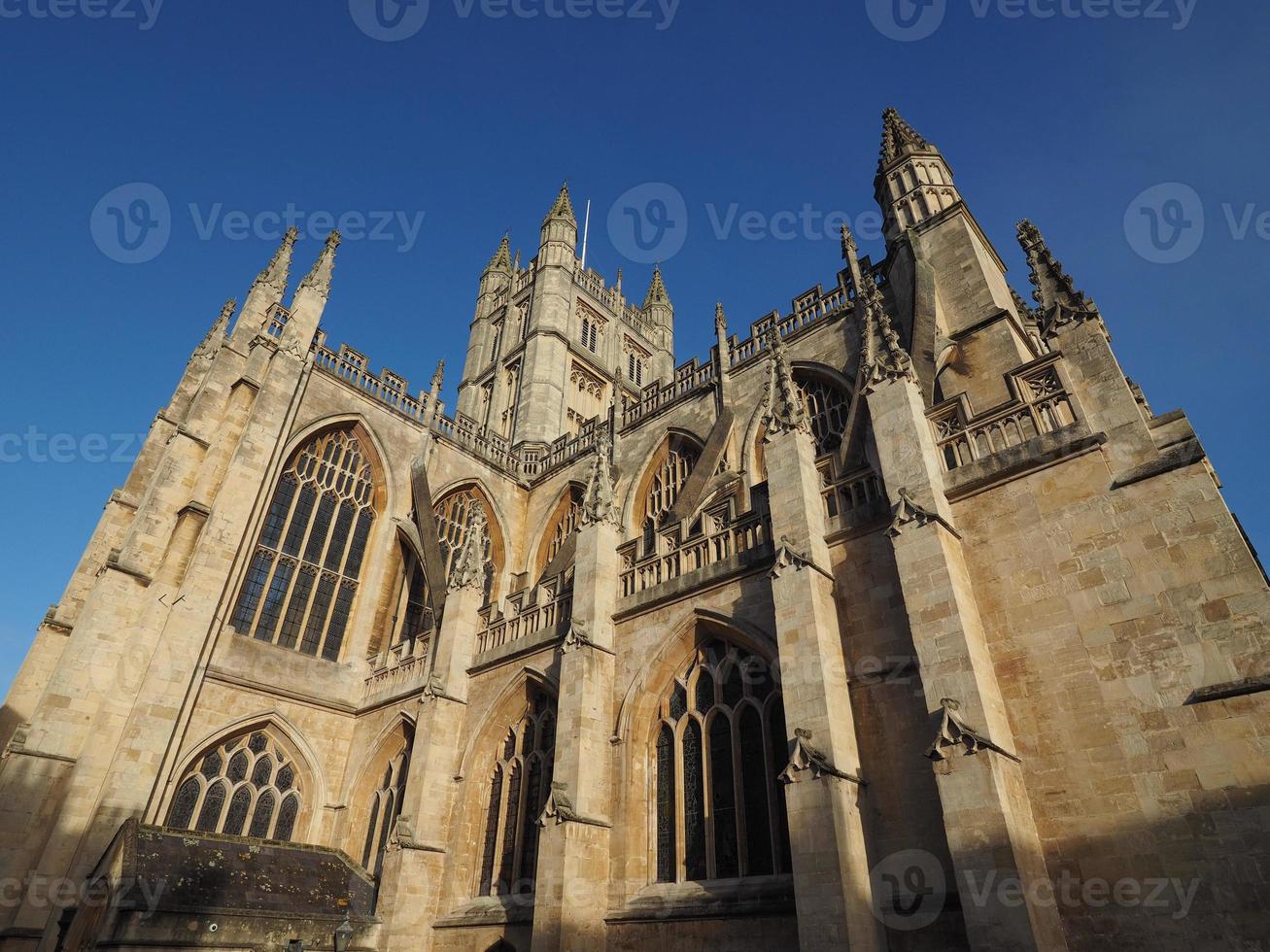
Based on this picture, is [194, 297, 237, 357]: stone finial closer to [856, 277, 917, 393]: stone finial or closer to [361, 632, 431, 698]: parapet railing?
[361, 632, 431, 698]: parapet railing

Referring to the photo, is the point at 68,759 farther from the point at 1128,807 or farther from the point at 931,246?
the point at 931,246

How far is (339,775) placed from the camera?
16.9 meters

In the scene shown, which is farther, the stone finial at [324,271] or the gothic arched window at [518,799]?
the stone finial at [324,271]

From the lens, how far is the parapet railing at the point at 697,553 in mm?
11500

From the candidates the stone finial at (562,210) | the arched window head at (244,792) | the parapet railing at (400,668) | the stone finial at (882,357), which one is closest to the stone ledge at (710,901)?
the stone finial at (882,357)

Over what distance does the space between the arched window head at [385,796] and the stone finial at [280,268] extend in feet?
40.9

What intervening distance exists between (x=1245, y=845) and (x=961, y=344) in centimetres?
921

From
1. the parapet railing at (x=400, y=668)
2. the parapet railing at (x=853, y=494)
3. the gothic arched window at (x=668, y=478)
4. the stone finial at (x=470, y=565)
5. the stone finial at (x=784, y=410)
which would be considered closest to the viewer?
the parapet railing at (x=853, y=494)

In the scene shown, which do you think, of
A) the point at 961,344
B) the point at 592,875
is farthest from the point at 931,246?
the point at 592,875

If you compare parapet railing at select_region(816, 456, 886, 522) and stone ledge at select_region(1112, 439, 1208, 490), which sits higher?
parapet railing at select_region(816, 456, 886, 522)

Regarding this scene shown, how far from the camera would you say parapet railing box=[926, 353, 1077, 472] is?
365 inches
